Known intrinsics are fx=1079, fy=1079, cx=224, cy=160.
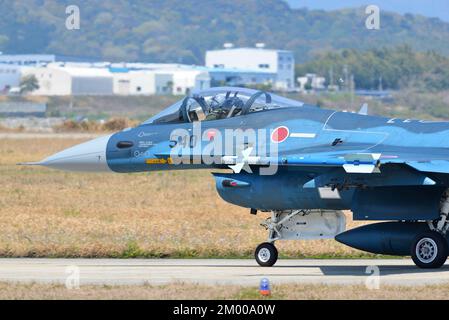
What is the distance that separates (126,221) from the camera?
25.8 meters

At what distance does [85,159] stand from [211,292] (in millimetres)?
5448

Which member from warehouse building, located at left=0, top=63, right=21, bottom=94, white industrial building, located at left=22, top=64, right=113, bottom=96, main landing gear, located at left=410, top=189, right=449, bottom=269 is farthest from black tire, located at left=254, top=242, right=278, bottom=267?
warehouse building, located at left=0, top=63, right=21, bottom=94

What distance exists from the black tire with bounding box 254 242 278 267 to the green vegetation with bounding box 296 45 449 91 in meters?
43.7

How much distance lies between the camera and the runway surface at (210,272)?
16.8 m

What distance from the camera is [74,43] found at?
189750 mm

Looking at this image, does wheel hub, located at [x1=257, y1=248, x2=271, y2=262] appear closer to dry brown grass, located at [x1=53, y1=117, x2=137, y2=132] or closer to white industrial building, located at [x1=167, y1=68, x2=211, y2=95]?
dry brown grass, located at [x1=53, y1=117, x2=137, y2=132]

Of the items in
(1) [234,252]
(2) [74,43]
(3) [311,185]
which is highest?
(2) [74,43]

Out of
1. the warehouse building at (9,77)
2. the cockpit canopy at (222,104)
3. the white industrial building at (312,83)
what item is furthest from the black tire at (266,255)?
the warehouse building at (9,77)

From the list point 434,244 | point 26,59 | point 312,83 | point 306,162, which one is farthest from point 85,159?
point 26,59

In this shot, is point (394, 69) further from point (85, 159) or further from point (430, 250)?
point (430, 250)

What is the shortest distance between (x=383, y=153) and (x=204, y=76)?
313 ft
